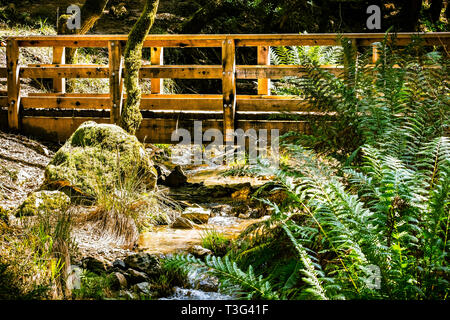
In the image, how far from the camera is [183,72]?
6828 mm

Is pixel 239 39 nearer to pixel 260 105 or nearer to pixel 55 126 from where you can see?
pixel 260 105

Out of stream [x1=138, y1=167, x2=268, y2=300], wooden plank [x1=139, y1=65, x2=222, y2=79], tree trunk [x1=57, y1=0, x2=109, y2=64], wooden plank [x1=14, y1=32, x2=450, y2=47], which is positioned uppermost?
tree trunk [x1=57, y1=0, x2=109, y2=64]

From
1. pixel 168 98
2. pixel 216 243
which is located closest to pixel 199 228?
pixel 216 243

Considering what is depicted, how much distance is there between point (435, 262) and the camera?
2.09 metres

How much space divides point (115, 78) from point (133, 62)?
0.38 meters

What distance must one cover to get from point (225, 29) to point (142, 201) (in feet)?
26.5

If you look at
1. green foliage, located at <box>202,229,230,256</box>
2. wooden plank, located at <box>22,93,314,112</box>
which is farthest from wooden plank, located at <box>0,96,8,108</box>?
green foliage, located at <box>202,229,230,256</box>

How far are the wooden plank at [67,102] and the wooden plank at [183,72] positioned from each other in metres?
0.70

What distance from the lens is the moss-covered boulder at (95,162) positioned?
16.5 ft

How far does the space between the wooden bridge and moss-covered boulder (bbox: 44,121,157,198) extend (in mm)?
1196

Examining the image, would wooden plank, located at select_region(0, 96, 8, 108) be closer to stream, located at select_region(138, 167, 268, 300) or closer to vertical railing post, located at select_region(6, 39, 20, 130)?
vertical railing post, located at select_region(6, 39, 20, 130)

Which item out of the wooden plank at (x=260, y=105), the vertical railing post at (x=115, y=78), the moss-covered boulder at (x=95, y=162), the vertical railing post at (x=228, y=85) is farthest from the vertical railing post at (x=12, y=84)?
the wooden plank at (x=260, y=105)

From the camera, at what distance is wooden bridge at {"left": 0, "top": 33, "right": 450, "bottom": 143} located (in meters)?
6.47
